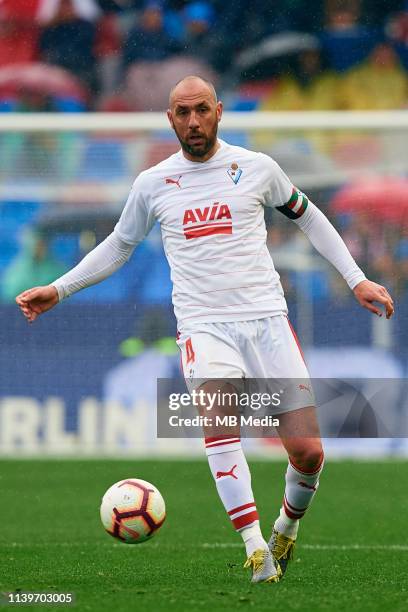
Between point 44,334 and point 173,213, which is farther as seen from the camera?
point 44,334

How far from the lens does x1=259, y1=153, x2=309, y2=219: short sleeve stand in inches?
228

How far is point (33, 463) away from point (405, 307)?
3998 mm

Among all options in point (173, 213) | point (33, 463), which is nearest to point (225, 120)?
point (33, 463)

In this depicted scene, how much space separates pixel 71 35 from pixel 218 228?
12.3 metres

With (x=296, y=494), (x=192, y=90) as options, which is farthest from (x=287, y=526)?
(x=192, y=90)

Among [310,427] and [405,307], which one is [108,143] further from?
[310,427]

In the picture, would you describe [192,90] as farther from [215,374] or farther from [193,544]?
[193,544]

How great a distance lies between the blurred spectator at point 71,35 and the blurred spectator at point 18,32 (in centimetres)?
14

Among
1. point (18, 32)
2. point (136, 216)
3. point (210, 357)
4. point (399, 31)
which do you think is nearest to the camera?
point (210, 357)

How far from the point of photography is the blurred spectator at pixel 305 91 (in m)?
16.5

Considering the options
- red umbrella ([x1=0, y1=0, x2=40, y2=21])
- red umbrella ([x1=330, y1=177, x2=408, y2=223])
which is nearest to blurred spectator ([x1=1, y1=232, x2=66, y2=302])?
red umbrella ([x1=330, y1=177, x2=408, y2=223])

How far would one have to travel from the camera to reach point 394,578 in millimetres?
5730

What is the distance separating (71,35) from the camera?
17.3 meters

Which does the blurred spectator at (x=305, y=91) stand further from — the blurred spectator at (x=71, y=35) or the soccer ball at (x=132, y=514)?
the soccer ball at (x=132, y=514)
